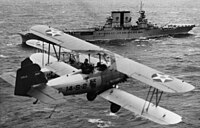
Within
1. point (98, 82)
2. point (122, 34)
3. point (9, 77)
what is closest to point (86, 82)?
point (98, 82)

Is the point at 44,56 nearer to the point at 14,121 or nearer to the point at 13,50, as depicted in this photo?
the point at 14,121

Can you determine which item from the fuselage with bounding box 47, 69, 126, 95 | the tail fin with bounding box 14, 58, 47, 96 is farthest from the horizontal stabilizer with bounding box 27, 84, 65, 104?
the fuselage with bounding box 47, 69, 126, 95

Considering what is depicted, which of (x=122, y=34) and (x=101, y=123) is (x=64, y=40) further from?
(x=122, y=34)

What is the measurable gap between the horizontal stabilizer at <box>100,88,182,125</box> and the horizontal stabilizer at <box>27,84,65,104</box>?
4.61m

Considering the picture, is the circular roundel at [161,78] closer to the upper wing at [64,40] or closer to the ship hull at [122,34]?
the upper wing at [64,40]

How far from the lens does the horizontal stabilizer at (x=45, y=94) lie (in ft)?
70.1

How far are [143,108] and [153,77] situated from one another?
246 centimetres

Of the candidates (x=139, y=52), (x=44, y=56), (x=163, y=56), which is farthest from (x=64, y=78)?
(x=139, y=52)

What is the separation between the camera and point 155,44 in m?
84.2

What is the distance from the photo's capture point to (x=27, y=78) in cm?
2244

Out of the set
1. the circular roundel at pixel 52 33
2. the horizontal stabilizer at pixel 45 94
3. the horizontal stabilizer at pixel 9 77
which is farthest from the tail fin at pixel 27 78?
the circular roundel at pixel 52 33

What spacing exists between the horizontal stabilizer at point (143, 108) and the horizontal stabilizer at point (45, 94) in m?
4.61

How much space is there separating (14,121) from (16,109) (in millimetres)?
3340

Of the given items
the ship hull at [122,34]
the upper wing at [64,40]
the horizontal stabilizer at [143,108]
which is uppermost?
the upper wing at [64,40]
